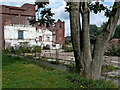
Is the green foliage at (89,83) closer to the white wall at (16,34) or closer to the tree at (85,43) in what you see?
the tree at (85,43)

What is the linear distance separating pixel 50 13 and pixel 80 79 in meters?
2.64

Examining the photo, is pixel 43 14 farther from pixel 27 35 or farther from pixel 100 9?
pixel 27 35

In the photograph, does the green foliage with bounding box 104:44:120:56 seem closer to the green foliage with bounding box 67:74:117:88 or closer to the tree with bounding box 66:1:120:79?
the tree with bounding box 66:1:120:79

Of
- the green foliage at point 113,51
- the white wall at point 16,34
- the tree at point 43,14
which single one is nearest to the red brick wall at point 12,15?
the white wall at point 16,34

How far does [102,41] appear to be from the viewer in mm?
4297

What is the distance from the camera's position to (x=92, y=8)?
469 cm

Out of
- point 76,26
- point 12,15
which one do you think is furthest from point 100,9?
point 12,15

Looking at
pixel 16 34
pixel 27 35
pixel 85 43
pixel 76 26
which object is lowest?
pixel 85 43

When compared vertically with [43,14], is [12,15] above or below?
above

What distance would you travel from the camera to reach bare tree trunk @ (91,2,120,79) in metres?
4.19

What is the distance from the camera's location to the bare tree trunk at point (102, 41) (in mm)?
4191

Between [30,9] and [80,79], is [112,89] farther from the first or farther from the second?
[30,9]

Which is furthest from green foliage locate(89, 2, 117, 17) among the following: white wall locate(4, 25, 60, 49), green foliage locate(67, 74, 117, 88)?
white wall locate(4, 25, 60, 49)

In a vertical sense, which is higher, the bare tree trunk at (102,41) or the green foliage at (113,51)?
the bare tree trunk at (102,41)
